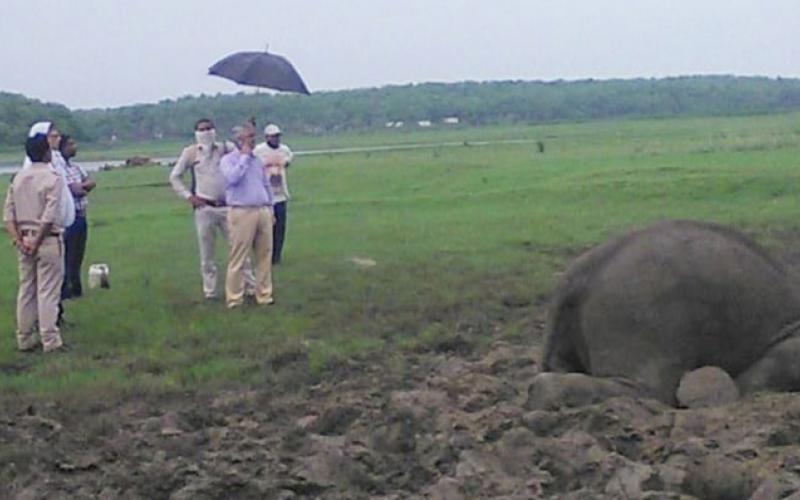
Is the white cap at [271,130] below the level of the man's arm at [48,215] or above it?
above

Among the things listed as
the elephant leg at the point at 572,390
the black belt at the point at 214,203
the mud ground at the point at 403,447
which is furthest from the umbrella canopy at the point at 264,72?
the elephant leg at the point at 572,390

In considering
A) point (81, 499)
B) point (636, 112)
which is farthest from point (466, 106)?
point (81, 499)

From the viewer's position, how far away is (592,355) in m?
7.27

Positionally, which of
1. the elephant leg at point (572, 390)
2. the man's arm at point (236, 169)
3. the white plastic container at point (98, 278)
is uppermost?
the man's arm at point (236, 169)

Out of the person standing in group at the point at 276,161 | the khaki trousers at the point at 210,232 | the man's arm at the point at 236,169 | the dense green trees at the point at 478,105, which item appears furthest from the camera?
the dense green trees at the point at 478,105

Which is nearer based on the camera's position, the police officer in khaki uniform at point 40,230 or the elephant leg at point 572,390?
the elephant leg at point 572,390

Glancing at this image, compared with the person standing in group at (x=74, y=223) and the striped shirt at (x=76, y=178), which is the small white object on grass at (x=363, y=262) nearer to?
the person standing in group at (x=74, y=223)

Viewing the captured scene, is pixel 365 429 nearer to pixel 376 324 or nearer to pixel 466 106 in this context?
pixel 376 324

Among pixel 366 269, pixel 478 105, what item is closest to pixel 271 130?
pixel 366 269

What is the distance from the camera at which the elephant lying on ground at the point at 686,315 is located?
6.95 metres

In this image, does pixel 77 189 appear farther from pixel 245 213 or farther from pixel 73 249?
pixel 245 213

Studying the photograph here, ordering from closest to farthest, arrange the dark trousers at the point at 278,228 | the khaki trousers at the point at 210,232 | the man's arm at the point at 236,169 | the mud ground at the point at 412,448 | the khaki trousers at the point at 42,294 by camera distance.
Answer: the mud ground at the point at 412,448 → the khaki trousers at the point at 42,294 → the man's arm at the point at 236,169 → the khaki trousers at the point at 210,232 → the dark trousers at the point at 278,228

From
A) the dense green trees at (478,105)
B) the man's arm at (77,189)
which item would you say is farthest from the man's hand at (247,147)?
the dense green trees at (478,105)

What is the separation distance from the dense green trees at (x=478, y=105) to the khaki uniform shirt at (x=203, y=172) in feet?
277
